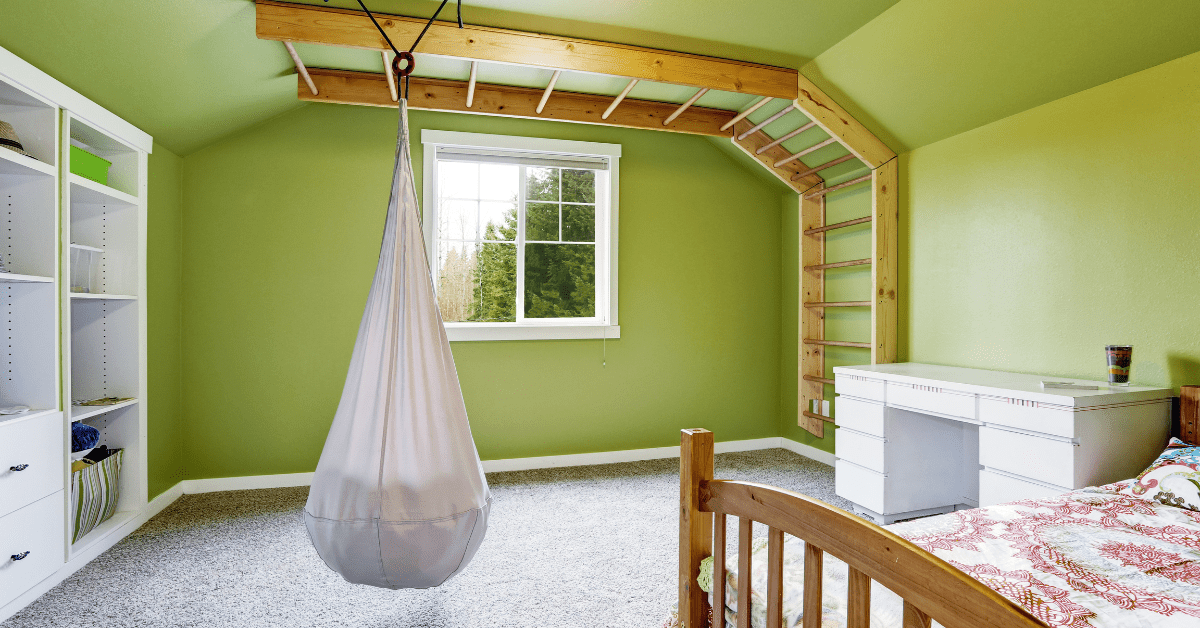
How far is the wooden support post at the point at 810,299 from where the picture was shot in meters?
3.86

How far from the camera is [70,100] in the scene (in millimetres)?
2143

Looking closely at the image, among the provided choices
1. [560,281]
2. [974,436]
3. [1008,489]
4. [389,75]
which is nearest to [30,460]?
[389,75]

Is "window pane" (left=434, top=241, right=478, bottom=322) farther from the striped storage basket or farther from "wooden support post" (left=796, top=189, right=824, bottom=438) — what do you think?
"wooden support post" (left=796, top=189, right=824, bottom=438)

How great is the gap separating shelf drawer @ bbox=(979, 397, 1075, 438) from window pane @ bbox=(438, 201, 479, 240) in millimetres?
2819

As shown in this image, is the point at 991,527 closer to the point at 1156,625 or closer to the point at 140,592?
the point at 1156,625

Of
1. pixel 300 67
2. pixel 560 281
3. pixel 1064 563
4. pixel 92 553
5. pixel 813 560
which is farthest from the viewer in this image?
pixel 560 281

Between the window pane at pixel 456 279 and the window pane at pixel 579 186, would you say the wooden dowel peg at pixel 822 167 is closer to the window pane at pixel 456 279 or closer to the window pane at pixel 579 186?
the window pane at pixel 579 186

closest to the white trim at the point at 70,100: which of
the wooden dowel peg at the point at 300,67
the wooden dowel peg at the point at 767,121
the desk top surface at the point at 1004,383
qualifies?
the wooden dowel peg at the point at 300,67

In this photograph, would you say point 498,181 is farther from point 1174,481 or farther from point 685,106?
point 1174,481

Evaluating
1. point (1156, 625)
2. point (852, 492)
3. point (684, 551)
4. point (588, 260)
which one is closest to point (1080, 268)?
point (852, 492)

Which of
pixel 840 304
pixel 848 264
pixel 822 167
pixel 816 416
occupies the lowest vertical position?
Result: pixel 816 416

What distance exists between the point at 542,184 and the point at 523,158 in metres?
0.20

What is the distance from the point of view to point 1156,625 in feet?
3.38

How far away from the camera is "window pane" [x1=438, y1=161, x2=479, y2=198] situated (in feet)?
12.0
